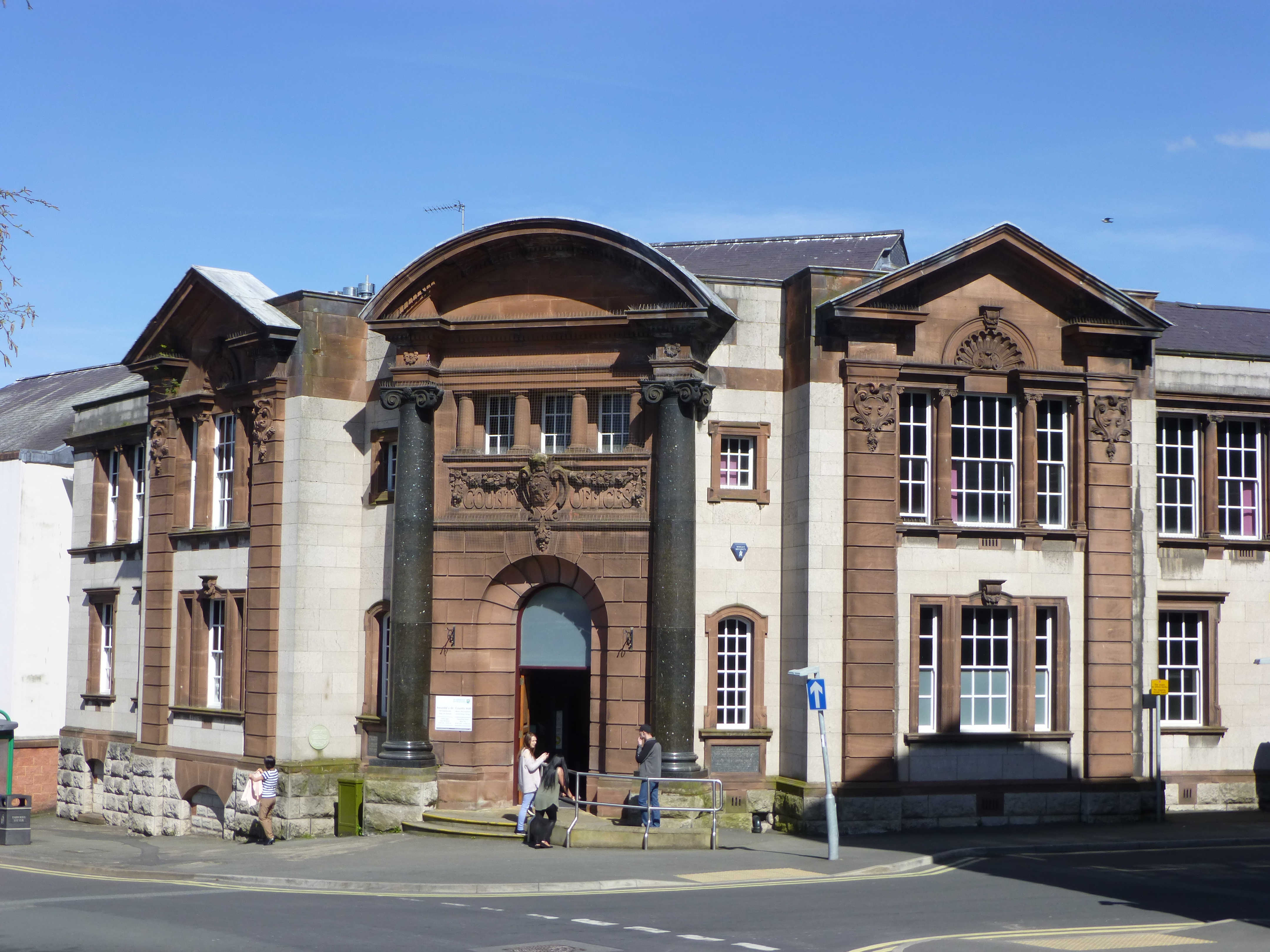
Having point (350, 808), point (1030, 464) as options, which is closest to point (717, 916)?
point (350, 808)

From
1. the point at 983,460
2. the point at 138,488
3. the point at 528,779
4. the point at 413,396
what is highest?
the point at 413,396

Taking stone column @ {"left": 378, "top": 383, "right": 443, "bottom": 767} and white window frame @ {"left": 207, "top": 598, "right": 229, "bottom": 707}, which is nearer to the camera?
stone column @ {"left": 378, "top": 383, "right": 443, "bottom": 767}

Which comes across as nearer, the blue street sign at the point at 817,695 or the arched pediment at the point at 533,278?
the blue street sign at the point at 817,695

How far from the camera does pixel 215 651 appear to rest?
97.8 feet

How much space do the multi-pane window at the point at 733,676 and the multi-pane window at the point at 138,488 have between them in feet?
48.9

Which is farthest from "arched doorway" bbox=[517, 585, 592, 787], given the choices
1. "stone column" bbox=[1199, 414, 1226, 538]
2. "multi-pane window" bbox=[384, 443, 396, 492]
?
"stone column" bbox=[1199, 414, 1226, 538]

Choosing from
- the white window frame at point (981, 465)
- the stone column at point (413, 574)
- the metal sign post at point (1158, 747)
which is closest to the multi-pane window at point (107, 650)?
the stone column at point (413, 574)

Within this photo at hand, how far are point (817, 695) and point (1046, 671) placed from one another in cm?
637

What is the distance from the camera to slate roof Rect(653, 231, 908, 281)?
3206 cm

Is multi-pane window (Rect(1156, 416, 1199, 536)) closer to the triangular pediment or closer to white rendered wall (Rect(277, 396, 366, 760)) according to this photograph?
the triangular pediment

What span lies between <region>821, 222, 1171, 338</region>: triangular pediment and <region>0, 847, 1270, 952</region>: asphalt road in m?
9.23

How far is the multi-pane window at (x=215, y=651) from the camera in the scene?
29609 mm

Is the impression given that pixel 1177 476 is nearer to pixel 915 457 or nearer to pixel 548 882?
pixel 915 457

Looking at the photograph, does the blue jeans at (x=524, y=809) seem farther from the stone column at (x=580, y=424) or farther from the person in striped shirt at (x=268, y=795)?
the stone column at (x=580, y=424)
